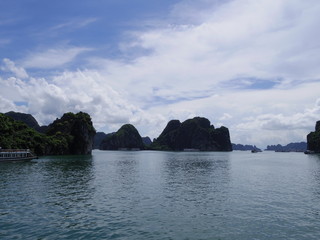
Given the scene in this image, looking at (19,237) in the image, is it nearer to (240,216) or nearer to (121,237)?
(121,237)

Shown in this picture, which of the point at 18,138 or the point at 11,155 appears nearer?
the point at 11,155

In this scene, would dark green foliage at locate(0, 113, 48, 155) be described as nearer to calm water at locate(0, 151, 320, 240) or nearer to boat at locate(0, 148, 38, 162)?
boat at locate(0, 148, 38, 162)

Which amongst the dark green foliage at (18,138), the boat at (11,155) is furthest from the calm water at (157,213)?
the dark green foliage at (18,138)

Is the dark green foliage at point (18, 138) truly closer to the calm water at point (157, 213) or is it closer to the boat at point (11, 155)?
the boat at point (11, 155)

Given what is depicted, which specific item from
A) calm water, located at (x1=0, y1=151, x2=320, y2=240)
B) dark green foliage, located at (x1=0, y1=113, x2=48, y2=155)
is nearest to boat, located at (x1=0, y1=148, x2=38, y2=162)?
dark green foliage, located at (x1=0, y1=113, x2=48, y2=155)

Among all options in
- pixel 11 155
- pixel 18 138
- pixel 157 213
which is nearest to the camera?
pixel 157 213

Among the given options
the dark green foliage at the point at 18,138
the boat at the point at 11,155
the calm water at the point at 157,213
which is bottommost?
the calm water at the point at 157,213

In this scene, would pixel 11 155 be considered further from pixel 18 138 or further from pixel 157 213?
pixel 157 213

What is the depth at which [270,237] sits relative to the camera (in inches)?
942

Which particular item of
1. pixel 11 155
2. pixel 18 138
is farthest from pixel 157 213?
pixel 18 138

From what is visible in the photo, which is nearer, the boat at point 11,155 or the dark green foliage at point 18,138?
the boat at point 11,155

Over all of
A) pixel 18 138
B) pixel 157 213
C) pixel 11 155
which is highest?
pixel 18 138

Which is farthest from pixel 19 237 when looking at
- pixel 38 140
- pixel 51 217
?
pixel 38 140

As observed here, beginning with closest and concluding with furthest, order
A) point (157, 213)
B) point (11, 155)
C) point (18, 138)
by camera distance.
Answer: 1. point (157, 213)
2. point (11, 155)
3. point (18, 138)
